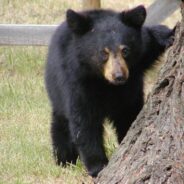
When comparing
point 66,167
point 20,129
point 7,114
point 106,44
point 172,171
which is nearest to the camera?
point 172,171

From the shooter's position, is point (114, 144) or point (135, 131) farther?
point (114, 144)

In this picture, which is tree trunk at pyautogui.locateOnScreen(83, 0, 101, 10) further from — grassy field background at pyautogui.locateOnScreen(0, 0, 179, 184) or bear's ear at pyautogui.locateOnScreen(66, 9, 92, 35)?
bear's ear at pyautogui.locateOnScreen(66, 9, 92, 35)

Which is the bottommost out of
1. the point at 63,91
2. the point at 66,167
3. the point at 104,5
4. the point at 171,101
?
the point at 104,5

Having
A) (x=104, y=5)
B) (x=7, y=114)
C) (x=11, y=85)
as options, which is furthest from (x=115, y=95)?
(x=104, y=5)

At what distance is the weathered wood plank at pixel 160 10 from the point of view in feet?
31.3

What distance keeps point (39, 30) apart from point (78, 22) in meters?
4.16

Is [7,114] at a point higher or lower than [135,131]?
lower

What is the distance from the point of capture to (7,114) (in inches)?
329

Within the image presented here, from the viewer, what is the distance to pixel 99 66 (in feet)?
18.3

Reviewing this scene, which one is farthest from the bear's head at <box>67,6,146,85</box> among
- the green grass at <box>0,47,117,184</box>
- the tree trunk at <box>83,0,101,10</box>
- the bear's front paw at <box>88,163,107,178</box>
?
the tree trunk at <box>83,0,101,10</box>

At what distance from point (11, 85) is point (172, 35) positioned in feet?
13.9

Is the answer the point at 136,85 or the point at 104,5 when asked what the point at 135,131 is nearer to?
the point at 136,85

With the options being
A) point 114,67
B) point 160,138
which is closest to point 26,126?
point 114,67

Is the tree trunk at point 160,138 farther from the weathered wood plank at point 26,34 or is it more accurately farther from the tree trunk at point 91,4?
the tree trunk at point 91,4
